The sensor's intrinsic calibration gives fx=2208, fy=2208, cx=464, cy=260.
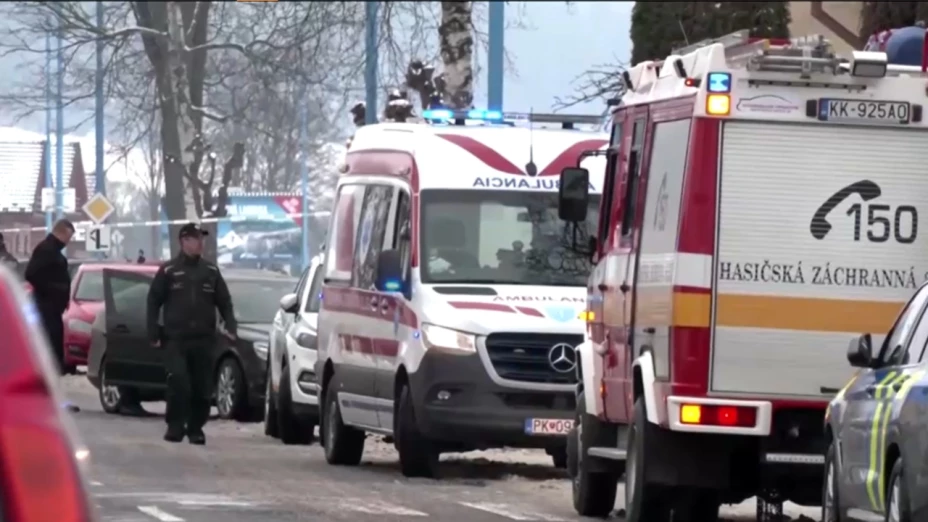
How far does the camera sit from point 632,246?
Result: 40.5ft

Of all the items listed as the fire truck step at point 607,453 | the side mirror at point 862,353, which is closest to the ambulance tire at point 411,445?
the fire truck step at point 607,453

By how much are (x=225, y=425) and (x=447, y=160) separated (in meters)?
7.64

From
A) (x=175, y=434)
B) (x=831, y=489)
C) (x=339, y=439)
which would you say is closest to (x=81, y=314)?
(x=175, y=434)

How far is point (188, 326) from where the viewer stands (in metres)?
18.8

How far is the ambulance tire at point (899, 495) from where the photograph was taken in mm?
9258

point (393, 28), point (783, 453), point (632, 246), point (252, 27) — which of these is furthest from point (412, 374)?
point (252, 27)

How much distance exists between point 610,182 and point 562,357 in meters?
2.34

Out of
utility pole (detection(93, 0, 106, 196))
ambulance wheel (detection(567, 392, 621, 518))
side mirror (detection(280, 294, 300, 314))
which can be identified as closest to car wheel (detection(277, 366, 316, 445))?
side mirror (detection(280, 294, 300, 314))

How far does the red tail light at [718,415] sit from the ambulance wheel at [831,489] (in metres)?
0.44

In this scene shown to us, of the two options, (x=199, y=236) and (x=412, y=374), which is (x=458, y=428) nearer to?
(x=412, y=374)

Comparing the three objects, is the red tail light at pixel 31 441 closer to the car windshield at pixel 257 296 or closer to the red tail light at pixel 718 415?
the red tail light at pixel 718 415

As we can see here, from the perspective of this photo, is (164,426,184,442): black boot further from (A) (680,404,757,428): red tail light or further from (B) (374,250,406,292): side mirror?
(A) (680,404,757,428): red tail light

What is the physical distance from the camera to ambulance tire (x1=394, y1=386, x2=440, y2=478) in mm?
15688

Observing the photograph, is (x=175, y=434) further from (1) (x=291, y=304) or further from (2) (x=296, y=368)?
(1) (x=291, y=304)
